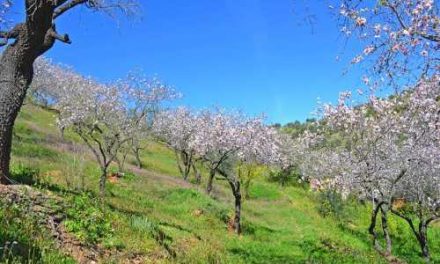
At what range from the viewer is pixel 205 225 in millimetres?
23578

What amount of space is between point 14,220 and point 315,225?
2698 cm

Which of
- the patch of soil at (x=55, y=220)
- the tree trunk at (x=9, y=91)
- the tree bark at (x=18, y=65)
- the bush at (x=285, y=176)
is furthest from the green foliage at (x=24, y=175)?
the bush at (x=285, y=176)

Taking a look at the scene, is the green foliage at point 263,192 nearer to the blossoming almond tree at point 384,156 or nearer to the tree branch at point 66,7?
the blossoming almond tree at point 384,156

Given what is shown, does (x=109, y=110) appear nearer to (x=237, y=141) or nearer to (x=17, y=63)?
(x=237, y=141)

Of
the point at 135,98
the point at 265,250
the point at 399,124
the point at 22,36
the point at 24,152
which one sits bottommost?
the point at 265,250

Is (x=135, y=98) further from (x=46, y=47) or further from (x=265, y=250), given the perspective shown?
(x=46, y=47)

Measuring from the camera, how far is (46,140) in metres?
43.2

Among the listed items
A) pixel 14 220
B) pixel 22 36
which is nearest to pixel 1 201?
pixel 14 220

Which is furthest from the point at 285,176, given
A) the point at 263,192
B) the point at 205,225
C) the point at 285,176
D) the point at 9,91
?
the point at 9,91

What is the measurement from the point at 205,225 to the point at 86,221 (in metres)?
11.9

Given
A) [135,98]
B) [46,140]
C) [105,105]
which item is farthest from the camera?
[135,98]

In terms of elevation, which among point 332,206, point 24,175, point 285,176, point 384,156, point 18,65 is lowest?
point 24,175

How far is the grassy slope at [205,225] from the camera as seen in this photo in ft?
47.9

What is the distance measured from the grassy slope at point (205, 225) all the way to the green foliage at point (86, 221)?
0.29 meters
